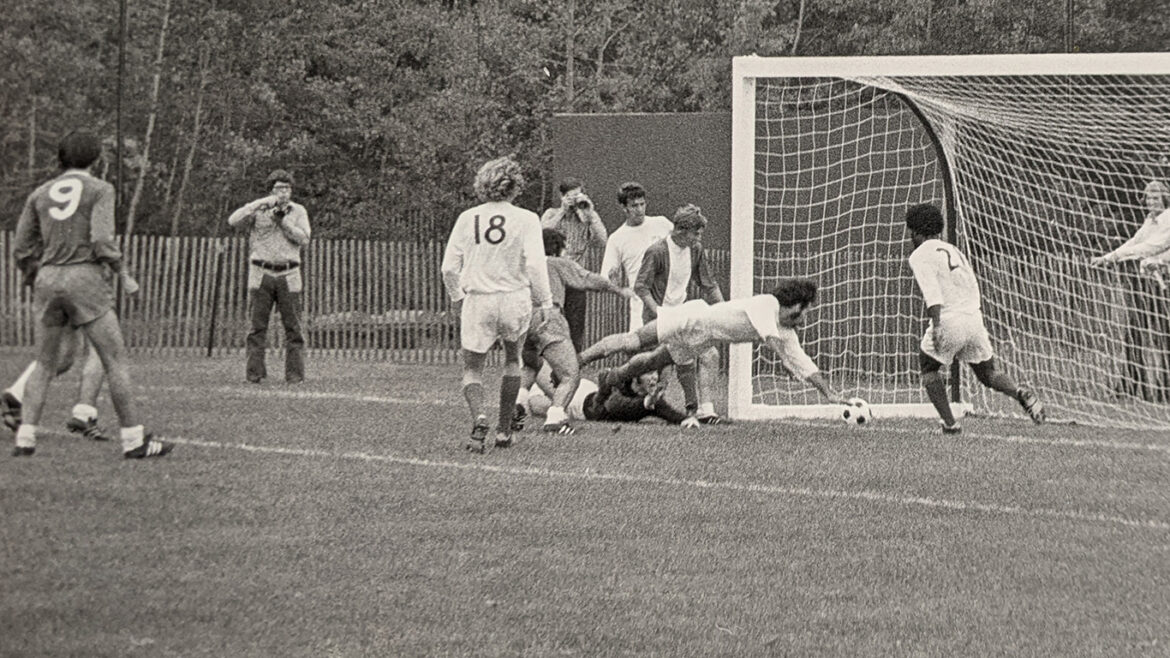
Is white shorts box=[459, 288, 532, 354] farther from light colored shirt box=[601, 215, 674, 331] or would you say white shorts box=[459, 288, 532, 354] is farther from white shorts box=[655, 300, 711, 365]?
light colored shirt box=[601, 215, 674, 331]

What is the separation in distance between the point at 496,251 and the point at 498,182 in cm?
42

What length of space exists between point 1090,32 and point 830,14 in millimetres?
5372

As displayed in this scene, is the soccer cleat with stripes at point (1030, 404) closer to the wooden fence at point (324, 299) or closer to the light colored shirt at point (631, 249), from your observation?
the light colored shirt at point (631, 249)

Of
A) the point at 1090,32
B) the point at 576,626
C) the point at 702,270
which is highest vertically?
the point at 1090,32

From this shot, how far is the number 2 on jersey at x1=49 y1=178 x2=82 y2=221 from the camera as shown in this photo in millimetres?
9469

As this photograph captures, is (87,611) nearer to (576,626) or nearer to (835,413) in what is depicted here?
(576,626)

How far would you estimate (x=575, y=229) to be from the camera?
15070mm

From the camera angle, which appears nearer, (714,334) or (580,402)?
(714,334)

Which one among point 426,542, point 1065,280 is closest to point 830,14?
point 1065,280

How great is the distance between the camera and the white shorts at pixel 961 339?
1282 cm

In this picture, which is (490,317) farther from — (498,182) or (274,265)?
(274,265)

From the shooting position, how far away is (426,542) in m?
8.01

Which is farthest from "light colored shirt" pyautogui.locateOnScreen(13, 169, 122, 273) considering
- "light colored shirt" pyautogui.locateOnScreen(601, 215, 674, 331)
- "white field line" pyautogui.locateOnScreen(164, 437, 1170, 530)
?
"light colored shirt" pyautogui.locateOnScreen(601, 215, 674, 331)

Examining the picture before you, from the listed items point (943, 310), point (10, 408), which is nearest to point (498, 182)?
point (10, 408)
